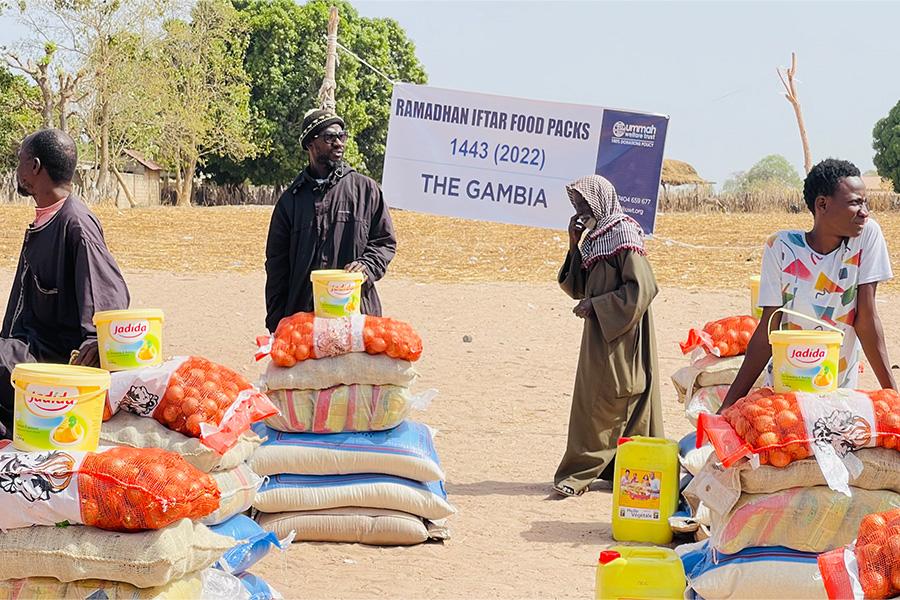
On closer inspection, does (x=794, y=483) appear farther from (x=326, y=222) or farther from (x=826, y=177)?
(x=326, y=222)

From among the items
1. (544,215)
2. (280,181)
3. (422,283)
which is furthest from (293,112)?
(544,215)

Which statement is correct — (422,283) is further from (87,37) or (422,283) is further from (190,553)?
(87,37)

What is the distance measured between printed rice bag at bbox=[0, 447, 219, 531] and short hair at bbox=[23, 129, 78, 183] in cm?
141

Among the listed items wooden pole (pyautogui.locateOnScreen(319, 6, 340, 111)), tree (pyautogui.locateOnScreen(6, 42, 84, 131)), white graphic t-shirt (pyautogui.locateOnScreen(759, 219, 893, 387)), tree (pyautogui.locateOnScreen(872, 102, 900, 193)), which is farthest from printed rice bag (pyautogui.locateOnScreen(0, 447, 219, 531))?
tree (pyautogui.locateOnScreen(872, 102, 900, 193))

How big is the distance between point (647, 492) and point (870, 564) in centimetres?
306

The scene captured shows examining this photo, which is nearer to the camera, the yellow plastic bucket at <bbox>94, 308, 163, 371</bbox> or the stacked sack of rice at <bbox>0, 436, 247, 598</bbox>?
the stacked sack of rice at <bbox>0, 436, 247, 598</bbox>

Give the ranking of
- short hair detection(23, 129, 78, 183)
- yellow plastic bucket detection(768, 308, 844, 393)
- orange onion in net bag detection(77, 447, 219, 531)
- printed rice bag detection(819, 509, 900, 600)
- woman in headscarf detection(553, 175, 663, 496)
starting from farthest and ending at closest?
woman in headscarf detection(553, 175, 663, 496) < short hair detection(23, 129, 78, 183) < yellow plastic bucket detection(768, 308, 844, 393) < orange onion in net bag detection(77, 447, 219, 531) < printed rice bag detection(819, 509, 900, 600)

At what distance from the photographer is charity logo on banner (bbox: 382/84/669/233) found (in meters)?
10.1

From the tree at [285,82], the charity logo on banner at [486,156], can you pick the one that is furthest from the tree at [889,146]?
the charity logo on banner at [486,156]

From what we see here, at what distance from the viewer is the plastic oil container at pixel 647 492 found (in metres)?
5.95

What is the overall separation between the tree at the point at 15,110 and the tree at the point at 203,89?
15.8 ft

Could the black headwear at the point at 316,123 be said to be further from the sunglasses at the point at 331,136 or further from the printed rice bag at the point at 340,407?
the printed rice bag at the point at 340,407

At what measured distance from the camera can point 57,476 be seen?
3594 millimetres

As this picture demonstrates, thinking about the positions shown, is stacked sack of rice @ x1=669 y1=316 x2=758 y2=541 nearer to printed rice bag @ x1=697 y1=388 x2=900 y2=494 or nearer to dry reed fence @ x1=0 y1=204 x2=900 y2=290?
printed rice bag @ x1=697 y1=388 x2=900 y2=494
